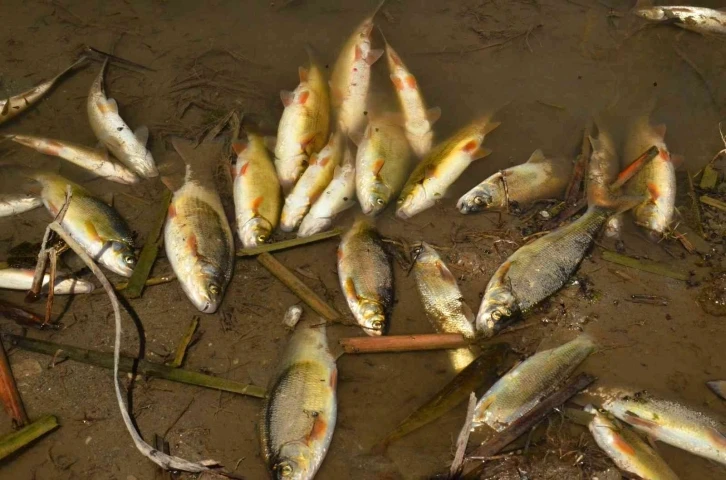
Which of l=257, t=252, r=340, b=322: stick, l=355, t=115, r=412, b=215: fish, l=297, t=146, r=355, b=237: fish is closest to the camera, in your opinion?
l=257, t=252, r=340, b=322: stick

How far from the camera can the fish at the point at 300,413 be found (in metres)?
4.02

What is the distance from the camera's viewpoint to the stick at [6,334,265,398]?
4.46 metres

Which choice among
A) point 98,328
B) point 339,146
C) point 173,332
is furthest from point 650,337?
point 98,328

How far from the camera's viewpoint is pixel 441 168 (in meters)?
5.72

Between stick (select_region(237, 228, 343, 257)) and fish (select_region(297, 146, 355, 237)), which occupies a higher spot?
fish (select_region(297, 146, 355, 237))

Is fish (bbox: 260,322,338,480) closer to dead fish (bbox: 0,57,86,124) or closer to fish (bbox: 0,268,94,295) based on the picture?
fish (bbox: 0,268,94,295)

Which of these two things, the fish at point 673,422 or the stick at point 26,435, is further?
the fish at point 673,422

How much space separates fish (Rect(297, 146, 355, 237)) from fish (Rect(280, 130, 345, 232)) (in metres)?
0.06

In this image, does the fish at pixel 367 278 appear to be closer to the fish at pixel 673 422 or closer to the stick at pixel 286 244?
the stick at pixel 286 244

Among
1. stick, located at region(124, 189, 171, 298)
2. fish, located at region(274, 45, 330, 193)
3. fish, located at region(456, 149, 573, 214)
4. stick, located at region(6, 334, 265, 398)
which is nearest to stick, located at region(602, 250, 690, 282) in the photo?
fish, located at region(456, 149, 573, 214)

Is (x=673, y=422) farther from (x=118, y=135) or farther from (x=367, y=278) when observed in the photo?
(x=118, y=135)

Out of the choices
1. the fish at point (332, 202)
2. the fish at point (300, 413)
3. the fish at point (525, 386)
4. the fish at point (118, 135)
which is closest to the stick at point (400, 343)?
the fish at point (300, 413)

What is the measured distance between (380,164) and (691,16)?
5.32 m

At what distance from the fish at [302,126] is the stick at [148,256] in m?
1.24
